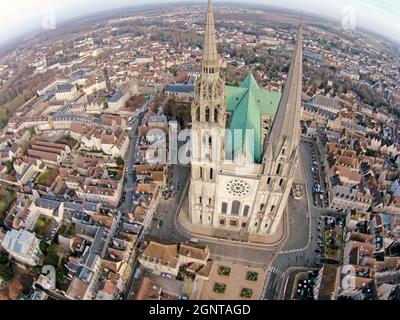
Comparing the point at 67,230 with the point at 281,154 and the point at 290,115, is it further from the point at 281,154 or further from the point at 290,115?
the point at 290,115

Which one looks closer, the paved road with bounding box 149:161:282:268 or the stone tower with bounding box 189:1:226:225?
the stone tower with bounding box 189:1:226:225

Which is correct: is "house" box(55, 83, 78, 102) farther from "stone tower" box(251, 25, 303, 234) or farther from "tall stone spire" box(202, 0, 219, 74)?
"tall stone spire" box(202, 0, 219, 74)

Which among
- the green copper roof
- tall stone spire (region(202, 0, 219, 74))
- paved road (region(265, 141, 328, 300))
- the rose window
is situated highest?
tall stone spire (region(202, 0, 219, 74))

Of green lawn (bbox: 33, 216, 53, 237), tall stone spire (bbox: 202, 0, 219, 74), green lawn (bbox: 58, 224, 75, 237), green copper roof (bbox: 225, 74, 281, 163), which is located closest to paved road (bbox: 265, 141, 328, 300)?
green copper roof (bbox: 225, 74, 281, 163)

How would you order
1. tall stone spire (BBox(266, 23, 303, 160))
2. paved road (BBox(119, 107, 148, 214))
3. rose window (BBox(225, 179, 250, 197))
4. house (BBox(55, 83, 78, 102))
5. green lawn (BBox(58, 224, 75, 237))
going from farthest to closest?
house (BBox(55, 83, 78, 102)) < paved road (BBox(119, 107, 148, 214)) < green lawn (BBox(58, 224, 75, 237)) < rose window (BBox(225, 179, 250, 197)) < tall stone spire (BBox(266, 23, 303, 160))

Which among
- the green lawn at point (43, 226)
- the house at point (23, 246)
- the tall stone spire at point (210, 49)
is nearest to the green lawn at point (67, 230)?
the green lawn at point (43, 226)
